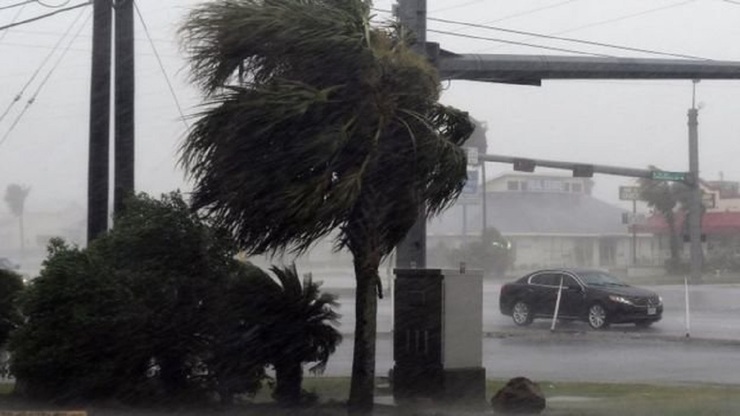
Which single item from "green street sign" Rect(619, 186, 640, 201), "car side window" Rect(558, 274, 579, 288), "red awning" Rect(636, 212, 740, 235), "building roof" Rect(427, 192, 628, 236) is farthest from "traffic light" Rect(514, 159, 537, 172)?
"red awning" Rect(636, 212, 740, 235)

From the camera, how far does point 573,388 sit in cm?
1870

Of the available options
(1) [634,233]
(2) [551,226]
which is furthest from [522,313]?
(2) [551,226]

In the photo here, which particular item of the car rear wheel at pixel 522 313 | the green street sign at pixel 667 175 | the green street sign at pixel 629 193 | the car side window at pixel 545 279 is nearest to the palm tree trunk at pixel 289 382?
the car side window at pixel 545 279

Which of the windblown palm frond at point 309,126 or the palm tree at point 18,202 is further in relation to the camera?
the palm tree at point 18,202

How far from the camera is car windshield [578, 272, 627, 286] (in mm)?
32844

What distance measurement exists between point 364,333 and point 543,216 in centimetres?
7271

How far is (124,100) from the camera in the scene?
18312mm

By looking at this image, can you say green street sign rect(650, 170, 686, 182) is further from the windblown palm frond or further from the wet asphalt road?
the windblown palm frond

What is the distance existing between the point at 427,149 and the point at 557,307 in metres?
19.7

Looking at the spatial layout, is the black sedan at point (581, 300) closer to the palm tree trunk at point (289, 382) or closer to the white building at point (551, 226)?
the palm tree trunk at point (289, 382)

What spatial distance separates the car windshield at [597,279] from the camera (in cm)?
3284

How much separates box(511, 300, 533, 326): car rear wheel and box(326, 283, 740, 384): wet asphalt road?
0.71 feet

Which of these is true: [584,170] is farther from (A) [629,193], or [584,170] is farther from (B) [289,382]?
(B) [289,382]

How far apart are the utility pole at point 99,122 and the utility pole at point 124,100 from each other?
196mm
